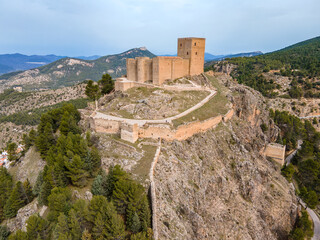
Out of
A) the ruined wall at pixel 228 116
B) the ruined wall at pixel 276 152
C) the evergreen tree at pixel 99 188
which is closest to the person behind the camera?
the evergreen tree at pixel 99 188

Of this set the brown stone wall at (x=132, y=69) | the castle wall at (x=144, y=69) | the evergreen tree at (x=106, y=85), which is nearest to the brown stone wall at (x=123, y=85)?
the castle wall at (x=144, y=69)

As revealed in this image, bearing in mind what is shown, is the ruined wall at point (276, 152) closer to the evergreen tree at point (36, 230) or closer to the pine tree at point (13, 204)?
the evergreen tree at point (36, 230)

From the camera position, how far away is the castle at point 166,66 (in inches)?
1430

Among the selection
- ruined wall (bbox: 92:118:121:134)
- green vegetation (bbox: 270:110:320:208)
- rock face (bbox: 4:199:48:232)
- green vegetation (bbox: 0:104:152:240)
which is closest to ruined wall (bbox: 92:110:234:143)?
ruined wall (bbox: 92:118:121:134)

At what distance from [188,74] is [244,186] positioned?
83.4 feet

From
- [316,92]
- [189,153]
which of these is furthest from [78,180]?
[316,92]

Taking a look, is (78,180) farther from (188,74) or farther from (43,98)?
(43,98)

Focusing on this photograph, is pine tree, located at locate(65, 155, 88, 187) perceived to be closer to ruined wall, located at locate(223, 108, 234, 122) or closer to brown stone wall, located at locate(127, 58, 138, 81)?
ruined wall, located at locate(223, 108, 234, 122)

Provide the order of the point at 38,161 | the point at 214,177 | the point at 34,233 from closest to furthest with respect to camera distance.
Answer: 1. the point at 34,233
2. the point at 214,177
3. the point at 38,161

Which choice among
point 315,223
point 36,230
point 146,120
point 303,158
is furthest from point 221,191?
point 303,158

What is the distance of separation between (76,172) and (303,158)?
47266mm

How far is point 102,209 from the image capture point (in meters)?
14.1

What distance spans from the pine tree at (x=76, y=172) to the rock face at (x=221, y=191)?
7443mm

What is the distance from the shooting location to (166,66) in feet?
121
